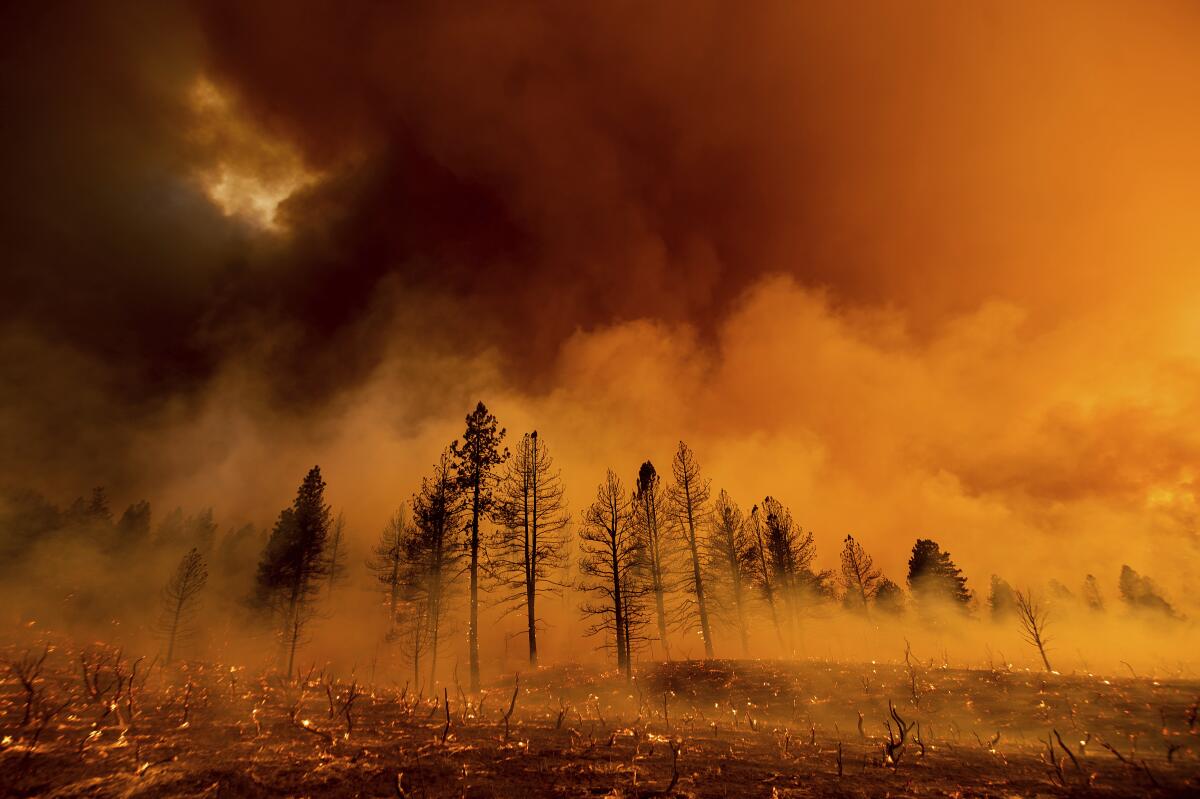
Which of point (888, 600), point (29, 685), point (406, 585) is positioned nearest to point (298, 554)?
point (406, 585)

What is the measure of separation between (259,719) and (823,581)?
4502cm

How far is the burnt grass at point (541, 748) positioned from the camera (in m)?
7.50

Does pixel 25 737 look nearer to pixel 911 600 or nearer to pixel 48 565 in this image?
pixel 48 565

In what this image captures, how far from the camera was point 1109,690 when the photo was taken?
16.9 metres

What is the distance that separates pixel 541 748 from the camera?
1020cm

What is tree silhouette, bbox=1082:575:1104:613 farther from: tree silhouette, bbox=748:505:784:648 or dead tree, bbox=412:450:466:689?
dead tree, bbox=412:450:466:689

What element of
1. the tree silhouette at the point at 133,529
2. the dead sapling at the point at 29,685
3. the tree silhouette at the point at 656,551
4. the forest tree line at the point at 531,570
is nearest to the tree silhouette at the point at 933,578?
the forest tree line at the point at 531,570

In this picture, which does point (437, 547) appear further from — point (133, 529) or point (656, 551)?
point (133, 529)

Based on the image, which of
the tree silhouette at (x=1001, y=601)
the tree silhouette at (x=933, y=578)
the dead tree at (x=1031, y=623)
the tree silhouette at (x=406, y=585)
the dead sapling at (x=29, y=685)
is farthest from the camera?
the tree silhouette at (x=1001, y=601)

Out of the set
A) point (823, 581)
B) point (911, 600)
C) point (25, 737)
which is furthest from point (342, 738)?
point (911, 600)

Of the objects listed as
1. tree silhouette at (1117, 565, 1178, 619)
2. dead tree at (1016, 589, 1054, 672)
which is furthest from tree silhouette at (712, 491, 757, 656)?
tree silhouette at (1117, 565, 1178, 619)

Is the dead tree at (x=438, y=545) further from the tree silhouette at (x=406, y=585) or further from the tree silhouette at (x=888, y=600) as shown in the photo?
the tree silhouette at (x=888, y=600)

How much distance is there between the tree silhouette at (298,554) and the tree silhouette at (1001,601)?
70015 millimetres

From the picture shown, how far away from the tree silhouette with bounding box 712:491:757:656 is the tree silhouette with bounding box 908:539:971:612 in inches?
918
